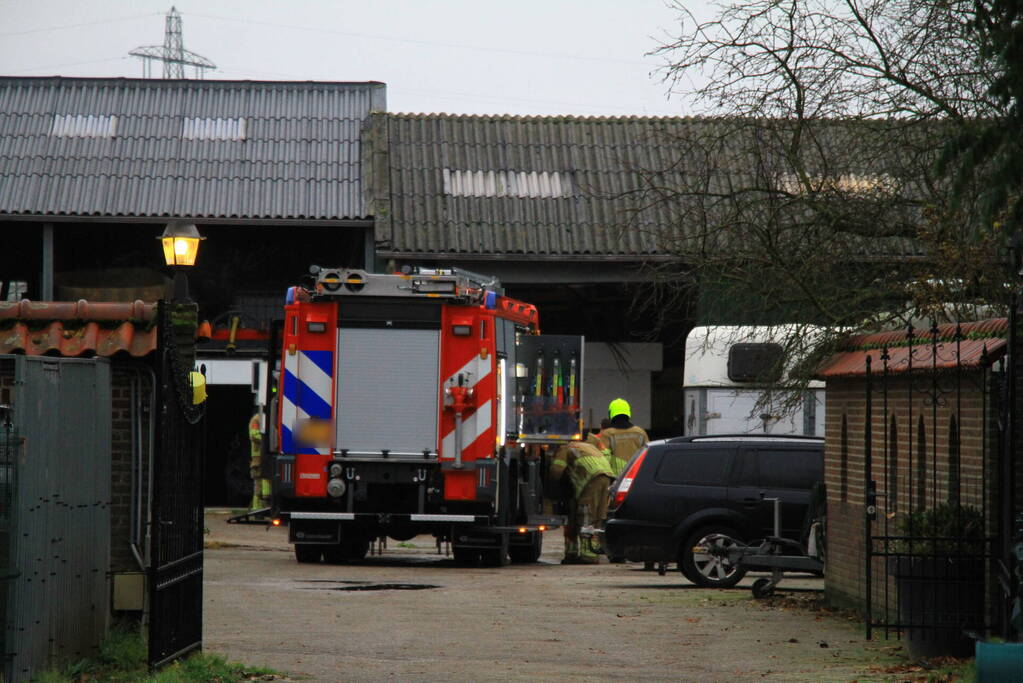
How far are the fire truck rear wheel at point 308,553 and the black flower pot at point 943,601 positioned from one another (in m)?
11.0

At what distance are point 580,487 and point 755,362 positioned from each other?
291 cm

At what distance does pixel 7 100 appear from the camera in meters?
33.8

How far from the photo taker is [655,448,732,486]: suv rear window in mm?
18656

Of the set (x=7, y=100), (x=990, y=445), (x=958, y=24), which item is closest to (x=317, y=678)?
(x=990, y=445)

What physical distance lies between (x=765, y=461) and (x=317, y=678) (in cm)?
915

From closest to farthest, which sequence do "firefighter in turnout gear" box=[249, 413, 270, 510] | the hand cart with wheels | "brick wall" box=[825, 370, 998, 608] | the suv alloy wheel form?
"brick wall" box=[825, 370, 998, 608] < the hand cart with wheels < the suv alloy wheel < "firefighter in turnout gear" box=[249, 413, 270, 510]

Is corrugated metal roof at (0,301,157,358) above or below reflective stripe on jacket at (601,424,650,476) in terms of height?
above

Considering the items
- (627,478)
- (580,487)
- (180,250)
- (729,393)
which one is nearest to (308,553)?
(580,487)

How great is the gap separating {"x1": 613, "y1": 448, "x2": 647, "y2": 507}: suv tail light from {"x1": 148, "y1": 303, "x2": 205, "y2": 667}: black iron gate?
8.30 metres

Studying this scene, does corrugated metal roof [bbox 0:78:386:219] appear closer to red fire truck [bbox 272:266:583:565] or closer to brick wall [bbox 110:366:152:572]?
red fire truck [bbox 272:266:583:565]

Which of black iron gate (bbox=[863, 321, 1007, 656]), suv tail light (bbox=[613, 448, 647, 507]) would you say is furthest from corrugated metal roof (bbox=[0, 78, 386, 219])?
black iron gate (bbox=[863, 321, 1007, 656])

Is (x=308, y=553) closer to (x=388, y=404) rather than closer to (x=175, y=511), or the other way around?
(x=388, y=404)

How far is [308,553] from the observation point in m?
21.1

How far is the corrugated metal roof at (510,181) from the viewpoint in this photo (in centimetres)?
3031
